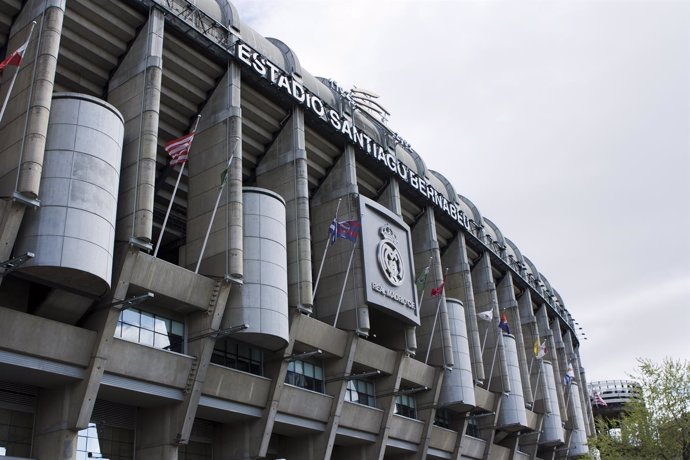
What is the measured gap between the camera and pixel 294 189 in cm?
4825

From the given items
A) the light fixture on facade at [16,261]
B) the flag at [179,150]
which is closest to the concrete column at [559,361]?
the flag at [179,150]

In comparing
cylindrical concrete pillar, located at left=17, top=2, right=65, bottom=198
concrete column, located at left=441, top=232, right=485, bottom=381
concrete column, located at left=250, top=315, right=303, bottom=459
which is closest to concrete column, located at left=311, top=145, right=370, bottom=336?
concrete column, located at left=250, top=315, right=303, bottom=459

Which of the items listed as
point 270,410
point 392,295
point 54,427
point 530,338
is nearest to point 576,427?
point 530,338

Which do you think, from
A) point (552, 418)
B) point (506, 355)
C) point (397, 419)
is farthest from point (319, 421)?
point (552, 418)

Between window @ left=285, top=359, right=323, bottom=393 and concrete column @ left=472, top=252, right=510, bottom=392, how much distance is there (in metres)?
23.8

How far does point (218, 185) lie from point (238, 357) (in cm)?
987

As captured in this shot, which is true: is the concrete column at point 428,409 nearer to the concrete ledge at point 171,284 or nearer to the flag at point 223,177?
the concrete ledge at point 171,284

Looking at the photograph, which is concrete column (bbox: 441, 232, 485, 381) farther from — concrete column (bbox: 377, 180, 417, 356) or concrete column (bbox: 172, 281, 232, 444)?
concrete column (bbox: 172, 281, 232, 444)

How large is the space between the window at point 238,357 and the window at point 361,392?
934 cm

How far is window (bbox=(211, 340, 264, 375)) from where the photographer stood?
41562 millimetres

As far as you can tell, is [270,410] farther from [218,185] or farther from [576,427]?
[576,427]

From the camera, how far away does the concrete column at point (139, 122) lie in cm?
3509

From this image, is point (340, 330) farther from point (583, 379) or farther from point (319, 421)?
point (583, 379)

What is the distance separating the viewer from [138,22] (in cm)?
4162
